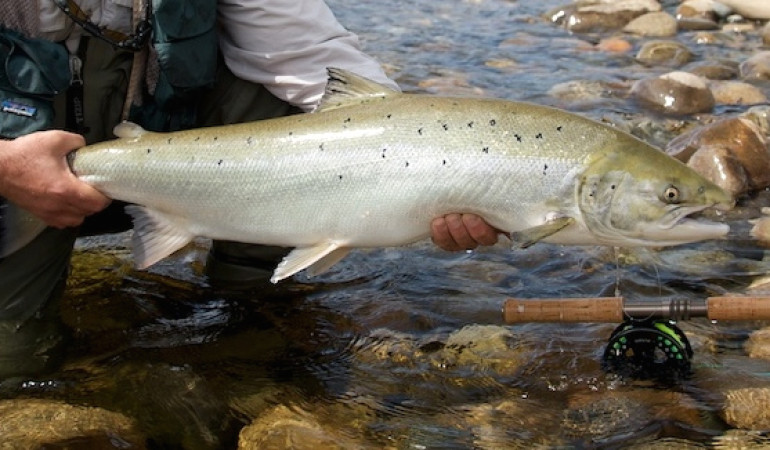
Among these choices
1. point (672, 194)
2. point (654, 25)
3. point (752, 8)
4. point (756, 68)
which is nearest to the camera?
point (672, 194)

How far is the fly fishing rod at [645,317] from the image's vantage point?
3.45 meters

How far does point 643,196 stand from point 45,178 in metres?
1.89

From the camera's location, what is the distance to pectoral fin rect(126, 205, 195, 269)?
347 centimetres

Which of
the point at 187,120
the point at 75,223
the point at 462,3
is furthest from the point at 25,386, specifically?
the point at 462,3

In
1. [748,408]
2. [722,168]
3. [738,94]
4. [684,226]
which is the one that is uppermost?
[684,226]

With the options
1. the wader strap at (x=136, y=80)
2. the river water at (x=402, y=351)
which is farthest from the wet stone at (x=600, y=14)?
the wader strap at (x=136, y=80)

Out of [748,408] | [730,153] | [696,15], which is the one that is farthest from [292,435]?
[696,15]

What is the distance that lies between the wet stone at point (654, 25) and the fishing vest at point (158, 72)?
21.8 ft

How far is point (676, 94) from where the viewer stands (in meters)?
7.07

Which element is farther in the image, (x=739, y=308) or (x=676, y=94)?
(x=676, y=94)

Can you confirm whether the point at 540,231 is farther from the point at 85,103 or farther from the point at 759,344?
the point at 85,103

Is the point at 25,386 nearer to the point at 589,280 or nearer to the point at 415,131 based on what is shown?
the point at 415,131

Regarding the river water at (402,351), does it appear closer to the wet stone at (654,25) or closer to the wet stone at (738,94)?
the wet stone at (738,94)

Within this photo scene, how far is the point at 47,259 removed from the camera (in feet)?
12.4
